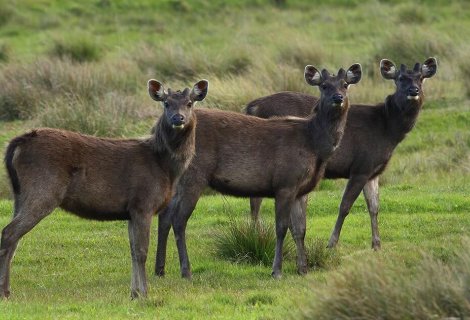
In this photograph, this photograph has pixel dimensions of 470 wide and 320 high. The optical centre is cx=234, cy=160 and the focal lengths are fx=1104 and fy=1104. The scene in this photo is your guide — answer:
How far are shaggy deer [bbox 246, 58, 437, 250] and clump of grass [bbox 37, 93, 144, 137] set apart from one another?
6327 millimetres

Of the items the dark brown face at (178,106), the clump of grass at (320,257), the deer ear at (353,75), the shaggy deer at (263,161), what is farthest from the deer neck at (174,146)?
the deer ear at (353,75)

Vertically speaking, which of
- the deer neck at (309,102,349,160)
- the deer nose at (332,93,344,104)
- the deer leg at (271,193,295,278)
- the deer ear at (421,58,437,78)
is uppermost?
the deer nose at (332,93,344,104)

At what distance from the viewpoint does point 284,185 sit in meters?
13.3

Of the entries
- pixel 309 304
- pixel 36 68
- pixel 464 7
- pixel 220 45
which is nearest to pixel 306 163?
pixel 309 304

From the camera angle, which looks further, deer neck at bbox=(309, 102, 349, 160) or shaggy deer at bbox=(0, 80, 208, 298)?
deer neck at bbox=(309, 102, 349, 160)

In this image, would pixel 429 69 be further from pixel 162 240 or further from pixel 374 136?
pixel 162 240

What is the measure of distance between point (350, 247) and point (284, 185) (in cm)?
195

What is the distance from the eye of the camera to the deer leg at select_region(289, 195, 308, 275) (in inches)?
527

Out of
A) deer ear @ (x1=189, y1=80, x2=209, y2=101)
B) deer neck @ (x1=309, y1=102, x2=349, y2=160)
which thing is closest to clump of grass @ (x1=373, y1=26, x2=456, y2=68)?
deer neck @ (x1=309, y1=102, x2=349, y2=160)

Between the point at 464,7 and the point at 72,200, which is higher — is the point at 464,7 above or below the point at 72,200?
below

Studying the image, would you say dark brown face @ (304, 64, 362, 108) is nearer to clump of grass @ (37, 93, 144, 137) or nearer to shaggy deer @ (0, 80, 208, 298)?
shaggy deer @ (0, 80, 208, 298)

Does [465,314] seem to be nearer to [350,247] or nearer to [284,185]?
[284,185]

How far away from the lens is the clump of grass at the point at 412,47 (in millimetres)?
29328

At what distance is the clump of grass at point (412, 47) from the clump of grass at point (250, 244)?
52.1 ft
